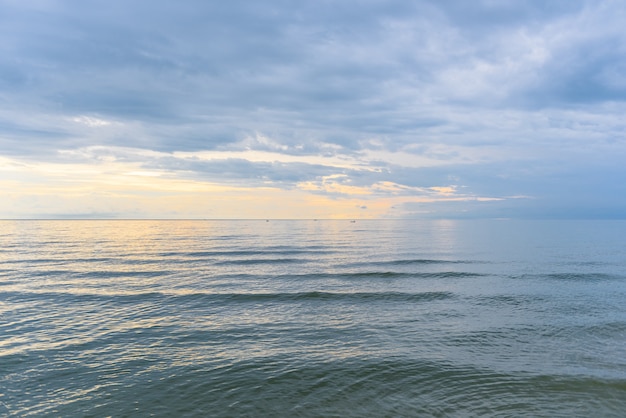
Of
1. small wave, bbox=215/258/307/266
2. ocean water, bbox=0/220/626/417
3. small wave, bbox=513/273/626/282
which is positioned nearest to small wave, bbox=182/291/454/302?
ocean water, bbox=0/220/626/417

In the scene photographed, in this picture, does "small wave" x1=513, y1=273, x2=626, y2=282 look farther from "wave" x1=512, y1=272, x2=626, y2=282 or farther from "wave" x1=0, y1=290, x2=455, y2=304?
"wave" x1=0, y1=290, x2=455, y2=304

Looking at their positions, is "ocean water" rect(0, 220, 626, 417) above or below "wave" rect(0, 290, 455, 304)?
above

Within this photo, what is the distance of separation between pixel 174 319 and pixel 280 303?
790cm

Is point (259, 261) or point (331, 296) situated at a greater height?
point (331, 296)

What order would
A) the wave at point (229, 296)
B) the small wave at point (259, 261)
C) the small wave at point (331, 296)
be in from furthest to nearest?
the small wave at point (259, 261), the small wave at point (331, 296), the wave at point (229, 296)

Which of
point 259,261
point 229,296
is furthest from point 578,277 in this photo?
point 259,261

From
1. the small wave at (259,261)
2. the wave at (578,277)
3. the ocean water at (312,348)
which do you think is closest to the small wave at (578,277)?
the wave at (578,277)

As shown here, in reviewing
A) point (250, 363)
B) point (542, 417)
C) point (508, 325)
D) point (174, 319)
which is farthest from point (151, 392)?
point (508, 325)

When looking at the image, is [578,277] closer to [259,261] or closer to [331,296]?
[331,296]

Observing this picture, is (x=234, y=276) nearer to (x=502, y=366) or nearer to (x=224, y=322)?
(x=224, y=322)

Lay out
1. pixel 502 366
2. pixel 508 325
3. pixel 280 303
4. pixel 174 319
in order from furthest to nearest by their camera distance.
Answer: pixel 280 303 → pixel 174 319 → pixel 508 325 → pixel 502 366

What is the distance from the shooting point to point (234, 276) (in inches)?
1695

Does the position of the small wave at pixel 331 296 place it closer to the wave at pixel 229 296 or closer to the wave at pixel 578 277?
the wave at pixel 229 296

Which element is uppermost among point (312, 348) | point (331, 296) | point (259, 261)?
point (312, 348)
